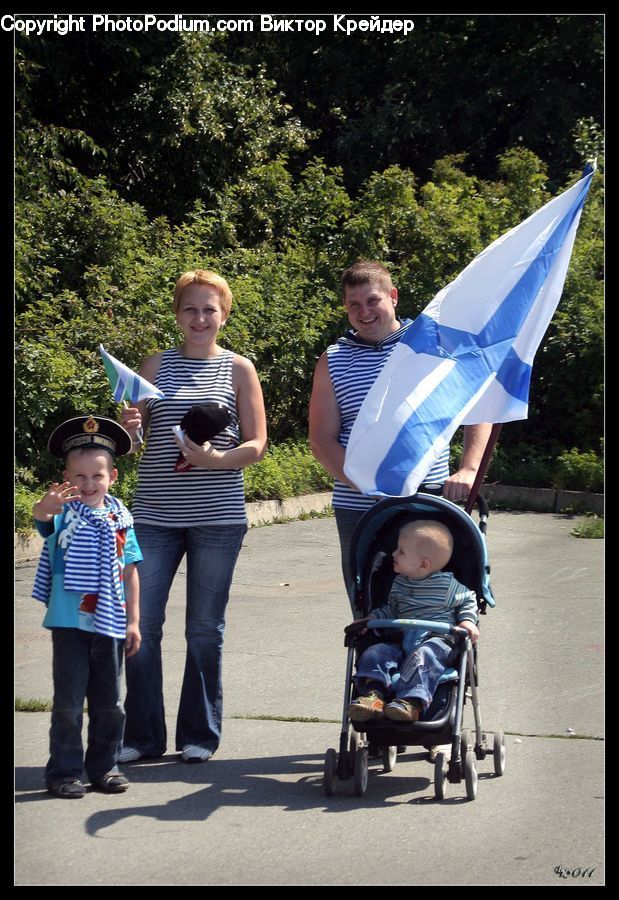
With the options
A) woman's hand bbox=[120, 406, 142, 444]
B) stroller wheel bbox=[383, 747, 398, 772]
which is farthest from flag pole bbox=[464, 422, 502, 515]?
woman's hand bbox=[120, 406, 142, 444]

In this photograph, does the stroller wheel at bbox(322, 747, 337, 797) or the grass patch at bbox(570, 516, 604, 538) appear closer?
the stroller wheel at bbox(322, 747, 337, 797)

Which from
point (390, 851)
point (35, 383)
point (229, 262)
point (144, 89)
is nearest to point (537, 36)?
point (144, 89)

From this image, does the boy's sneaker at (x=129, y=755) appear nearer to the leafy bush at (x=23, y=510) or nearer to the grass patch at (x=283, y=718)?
the grass patch at (x=283, y=718)

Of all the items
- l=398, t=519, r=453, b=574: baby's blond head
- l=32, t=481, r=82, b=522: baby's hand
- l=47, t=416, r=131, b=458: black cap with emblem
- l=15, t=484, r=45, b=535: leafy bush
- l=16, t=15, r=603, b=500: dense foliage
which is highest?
l=16, t=15, r=603, b=500: dense foliage

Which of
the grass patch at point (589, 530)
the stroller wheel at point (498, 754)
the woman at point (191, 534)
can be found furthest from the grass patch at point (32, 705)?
the grass patch at point (589, 530)

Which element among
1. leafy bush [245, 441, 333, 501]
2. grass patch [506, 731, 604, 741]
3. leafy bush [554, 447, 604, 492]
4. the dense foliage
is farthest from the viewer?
leafy bush [554, 447, 604, 492]

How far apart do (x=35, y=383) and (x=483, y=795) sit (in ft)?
23.1

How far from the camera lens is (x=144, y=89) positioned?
→ 15.9 m

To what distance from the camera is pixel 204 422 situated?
4.90 m

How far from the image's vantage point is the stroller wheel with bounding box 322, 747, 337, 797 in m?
4.52

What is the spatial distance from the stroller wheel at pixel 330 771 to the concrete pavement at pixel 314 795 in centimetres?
5

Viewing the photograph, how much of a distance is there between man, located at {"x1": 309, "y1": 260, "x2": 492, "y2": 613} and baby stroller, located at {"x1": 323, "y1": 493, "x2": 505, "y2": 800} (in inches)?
6.4

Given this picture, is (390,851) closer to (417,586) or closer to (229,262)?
(417,586)

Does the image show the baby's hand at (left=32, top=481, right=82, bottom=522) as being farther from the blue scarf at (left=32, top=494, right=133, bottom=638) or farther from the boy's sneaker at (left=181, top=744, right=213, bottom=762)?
the boy's sneaker at (left=181, top=744, right=213, bottom=762)
